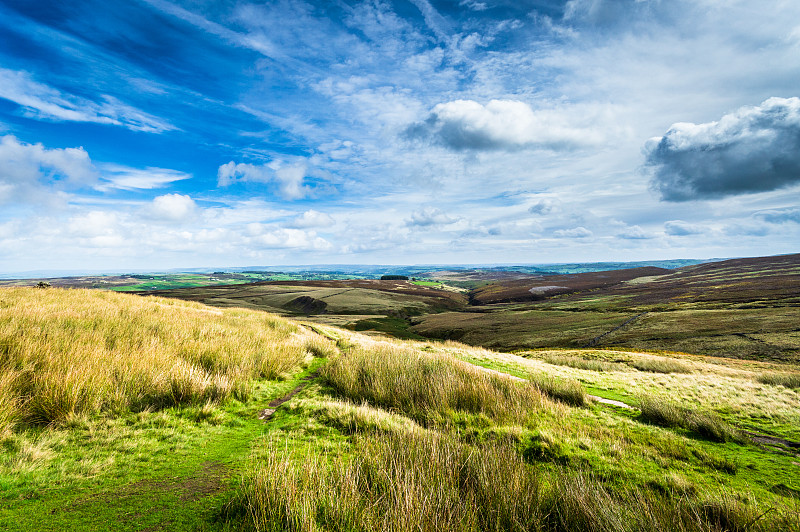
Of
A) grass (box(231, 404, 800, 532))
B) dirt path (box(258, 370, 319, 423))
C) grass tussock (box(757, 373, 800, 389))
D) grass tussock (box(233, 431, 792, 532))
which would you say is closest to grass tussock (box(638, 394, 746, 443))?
grass (box(231, 404, 800, 532))

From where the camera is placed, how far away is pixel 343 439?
20.3ft

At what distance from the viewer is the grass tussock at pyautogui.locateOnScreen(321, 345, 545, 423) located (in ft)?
27.2

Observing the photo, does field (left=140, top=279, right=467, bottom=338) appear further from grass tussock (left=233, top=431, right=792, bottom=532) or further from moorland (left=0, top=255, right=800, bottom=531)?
grass tussock (left=233, top=431, right=792, bottom=532)

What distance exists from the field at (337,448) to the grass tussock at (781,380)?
311 inches

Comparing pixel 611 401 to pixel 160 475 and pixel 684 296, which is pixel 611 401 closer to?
→ pixel 160 475

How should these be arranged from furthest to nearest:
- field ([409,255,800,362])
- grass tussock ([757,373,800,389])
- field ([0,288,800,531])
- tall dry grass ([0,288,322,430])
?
1. field ([409,255,800,362])
2. grass tussock ([757,373,800,389])
3. tall dry grass ([0,288,322,430])
4. field ([0,288,800,531])

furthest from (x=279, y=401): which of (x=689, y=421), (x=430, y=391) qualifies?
(x=689, y=421)

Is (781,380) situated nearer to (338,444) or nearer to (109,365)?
(338,444)

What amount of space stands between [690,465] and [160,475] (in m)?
8.91

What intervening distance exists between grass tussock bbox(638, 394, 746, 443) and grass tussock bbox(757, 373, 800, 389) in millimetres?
13593

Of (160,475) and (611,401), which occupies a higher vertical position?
(160,475)

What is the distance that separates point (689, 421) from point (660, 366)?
63.8 ft

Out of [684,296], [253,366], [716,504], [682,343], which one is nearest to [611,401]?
[716,504]

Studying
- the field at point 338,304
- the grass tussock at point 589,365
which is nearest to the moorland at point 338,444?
the grass tussock at point 589,365
